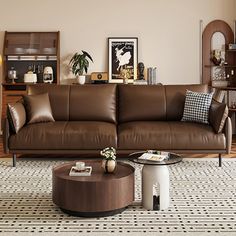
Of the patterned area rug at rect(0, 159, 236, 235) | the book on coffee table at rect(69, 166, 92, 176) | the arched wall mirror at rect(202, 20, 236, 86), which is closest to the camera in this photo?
the patterned area rug at rect(0, 159, 236, 235)

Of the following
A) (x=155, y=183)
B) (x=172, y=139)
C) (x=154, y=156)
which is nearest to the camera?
(x=155, y=183)

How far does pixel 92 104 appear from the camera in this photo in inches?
207

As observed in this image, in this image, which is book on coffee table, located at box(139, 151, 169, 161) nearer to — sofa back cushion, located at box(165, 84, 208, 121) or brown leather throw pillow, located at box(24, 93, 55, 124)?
sofa back cushion, located at box(165, 84, 208, 121)

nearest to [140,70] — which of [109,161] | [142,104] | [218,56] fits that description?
[218,56]

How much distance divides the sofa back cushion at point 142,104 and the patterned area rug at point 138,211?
101cm

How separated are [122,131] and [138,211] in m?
1.62

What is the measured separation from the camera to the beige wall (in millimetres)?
6777

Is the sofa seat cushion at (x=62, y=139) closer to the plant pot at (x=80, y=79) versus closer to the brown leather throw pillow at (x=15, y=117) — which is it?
the brown leather throw pillow at (x=15, y=117)

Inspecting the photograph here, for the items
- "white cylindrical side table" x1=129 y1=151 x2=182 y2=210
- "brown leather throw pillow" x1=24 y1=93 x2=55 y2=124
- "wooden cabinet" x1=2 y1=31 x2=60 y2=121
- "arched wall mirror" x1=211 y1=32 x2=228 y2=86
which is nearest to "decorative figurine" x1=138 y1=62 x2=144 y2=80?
"arched wall mirror" x1=211 y1=32 x2=228 y2=86

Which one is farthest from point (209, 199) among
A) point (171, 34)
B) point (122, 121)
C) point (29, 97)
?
point (171, 34)

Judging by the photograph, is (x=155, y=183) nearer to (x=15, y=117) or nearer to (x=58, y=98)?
(x=15, y=117)

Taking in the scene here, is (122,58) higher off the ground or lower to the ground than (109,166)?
higher

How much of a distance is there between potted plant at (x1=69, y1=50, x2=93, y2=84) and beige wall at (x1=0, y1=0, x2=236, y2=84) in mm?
189

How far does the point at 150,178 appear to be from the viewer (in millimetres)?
3148
